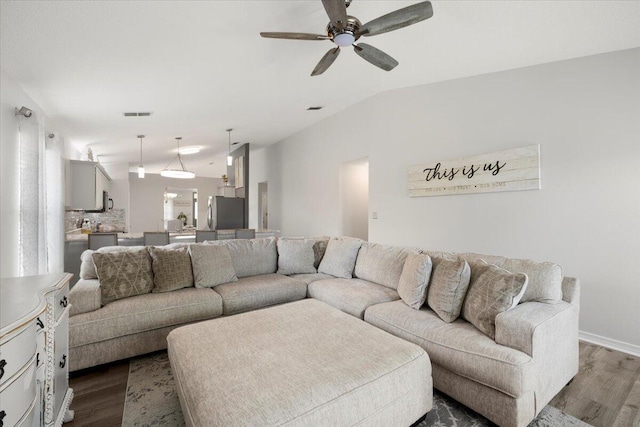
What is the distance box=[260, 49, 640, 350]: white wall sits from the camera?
2594 millimetres

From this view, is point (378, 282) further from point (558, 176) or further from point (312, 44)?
point (312, 44)

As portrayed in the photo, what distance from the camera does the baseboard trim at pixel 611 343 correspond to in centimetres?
253

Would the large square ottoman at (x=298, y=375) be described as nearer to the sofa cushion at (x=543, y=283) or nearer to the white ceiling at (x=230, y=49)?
the sofa cushion at (x=543, y=283)

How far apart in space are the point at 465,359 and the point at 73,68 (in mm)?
3845

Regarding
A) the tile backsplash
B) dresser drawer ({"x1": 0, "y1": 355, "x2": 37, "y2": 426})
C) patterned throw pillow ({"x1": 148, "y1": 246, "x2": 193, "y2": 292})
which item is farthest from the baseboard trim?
the tile backsplash

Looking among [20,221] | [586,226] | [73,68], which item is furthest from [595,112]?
[20,221]

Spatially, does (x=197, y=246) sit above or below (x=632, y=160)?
below

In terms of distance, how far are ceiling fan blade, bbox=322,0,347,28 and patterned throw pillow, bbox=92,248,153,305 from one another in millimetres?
2556

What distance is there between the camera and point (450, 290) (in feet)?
6.72

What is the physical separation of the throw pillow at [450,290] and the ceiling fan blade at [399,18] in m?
1.74

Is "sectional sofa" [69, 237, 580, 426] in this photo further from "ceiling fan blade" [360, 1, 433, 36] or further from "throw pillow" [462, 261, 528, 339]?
"ceiling fan blade" [360, 1, 433, 36]

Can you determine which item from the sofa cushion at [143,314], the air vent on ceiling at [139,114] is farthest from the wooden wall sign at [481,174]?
the air vent on ceiling at [139,114]

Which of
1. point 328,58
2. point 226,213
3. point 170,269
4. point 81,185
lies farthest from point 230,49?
point 226,213

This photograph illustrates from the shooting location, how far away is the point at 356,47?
7.90 feet
